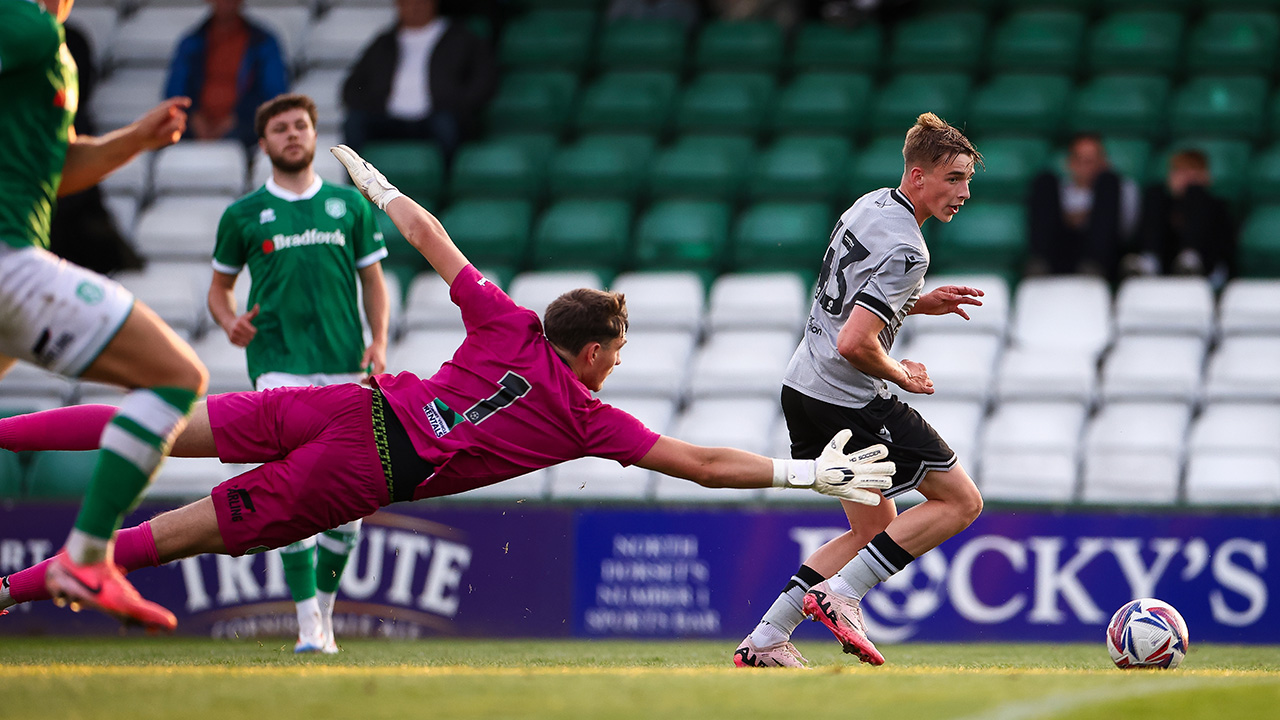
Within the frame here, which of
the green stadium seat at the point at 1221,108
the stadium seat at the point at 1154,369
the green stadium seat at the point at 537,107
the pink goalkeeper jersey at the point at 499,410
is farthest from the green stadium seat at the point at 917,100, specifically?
the pink goalkeeper jersey at the point at 499,410

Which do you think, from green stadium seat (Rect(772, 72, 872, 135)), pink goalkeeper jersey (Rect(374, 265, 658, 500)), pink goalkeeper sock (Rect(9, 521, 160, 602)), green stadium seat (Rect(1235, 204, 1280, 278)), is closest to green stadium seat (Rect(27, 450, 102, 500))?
pink goalkeeper sock (Rect(9, 521, 160, 602))

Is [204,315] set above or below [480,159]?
below

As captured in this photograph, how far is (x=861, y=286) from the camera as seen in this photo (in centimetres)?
576

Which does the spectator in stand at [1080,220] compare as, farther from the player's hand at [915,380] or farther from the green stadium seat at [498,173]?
the player's hand at [915,380]

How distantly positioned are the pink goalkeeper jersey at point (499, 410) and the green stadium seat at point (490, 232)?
607cm

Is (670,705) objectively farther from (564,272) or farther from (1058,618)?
(564,272)

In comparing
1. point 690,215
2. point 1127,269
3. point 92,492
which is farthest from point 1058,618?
point 92,492

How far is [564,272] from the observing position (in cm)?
1124

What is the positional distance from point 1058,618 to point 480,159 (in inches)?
232

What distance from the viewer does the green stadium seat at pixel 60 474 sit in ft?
30.6

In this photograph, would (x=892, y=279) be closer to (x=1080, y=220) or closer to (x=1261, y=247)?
(x=1080, y=220)

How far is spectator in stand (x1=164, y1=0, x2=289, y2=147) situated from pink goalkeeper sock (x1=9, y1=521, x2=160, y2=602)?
732 cm

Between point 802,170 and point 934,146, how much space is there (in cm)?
579

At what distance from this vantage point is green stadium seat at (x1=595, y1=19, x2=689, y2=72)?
12.8m
